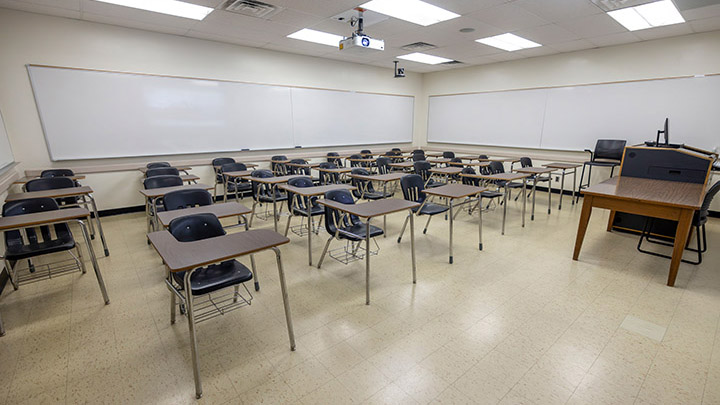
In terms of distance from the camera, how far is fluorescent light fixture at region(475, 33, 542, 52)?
230 inches

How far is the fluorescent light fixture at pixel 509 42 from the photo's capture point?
230 inches

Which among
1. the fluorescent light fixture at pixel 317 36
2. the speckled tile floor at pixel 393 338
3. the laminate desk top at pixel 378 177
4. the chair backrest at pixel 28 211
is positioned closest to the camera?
the speckled tile floor at pixel 393 338

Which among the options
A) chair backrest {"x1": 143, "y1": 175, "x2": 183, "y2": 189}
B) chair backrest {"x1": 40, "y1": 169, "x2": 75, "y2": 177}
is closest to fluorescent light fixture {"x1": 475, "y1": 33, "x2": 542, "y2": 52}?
chair backrest {"x1": 143, "y1": 175, "x2": 183, "y2": 189}

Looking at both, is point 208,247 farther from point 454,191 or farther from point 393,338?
point 454,191

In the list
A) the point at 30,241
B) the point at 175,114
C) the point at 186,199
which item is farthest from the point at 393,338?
the point at 175,114

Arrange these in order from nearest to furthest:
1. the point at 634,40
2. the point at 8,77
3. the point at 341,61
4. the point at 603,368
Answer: the point at 603,368, the point at 8,77, the point at 634,40, the point at 341,61

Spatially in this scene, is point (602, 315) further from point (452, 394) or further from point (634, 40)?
point (634, 40)

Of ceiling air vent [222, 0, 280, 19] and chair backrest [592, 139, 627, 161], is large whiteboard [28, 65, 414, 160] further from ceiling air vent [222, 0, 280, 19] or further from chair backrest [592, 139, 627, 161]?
chair backrest [592, 139, 627, 161]

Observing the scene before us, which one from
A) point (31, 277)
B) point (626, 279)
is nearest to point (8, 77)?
point (31, 277)

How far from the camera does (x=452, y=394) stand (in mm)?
1817

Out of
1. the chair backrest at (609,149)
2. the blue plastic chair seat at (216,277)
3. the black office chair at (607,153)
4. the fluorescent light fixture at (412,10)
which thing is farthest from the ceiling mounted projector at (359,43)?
the chair backrest at (609,149)

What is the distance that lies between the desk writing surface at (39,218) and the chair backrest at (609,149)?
806 centimetres

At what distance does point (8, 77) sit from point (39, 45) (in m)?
0.61

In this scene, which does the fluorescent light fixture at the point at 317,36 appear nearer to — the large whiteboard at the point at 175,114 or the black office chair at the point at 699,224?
the large whiteboard at the point at 175,114
